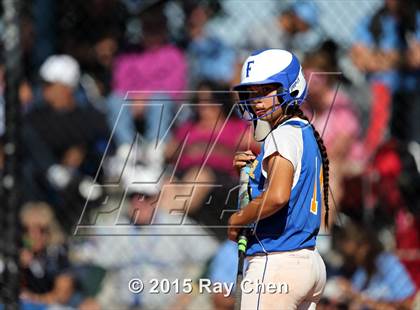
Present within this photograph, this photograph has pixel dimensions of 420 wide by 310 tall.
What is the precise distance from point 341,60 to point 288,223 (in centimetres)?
277

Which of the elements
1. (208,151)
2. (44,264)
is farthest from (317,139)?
(44,264)

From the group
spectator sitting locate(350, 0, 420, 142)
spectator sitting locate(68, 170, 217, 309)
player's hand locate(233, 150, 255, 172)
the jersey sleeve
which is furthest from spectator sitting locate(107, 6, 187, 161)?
the jersey sleeve

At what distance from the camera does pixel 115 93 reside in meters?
6.90

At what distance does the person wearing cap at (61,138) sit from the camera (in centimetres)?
685

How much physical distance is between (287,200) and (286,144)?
8.8 inches

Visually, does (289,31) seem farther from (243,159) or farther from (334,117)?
(243,159)

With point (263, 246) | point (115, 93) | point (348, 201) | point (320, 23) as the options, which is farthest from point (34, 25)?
point (263, 246)

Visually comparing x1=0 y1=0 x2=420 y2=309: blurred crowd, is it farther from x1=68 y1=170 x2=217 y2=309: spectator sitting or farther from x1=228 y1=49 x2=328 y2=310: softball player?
x1=228 y1=49 x2=328 y2=310: softball player

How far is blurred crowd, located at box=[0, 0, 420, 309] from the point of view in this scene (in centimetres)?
642

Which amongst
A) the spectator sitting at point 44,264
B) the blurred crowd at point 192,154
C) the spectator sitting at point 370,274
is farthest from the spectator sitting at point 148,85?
the spectator sitting at point 370,274

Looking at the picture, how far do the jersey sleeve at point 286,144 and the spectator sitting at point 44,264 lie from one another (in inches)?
116

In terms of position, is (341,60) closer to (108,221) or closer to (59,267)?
(108,221)

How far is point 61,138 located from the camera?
22.8ft

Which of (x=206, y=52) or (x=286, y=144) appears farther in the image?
(x=206, y=52)
